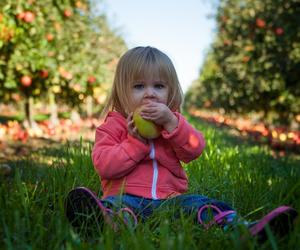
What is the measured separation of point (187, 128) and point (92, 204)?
68cm

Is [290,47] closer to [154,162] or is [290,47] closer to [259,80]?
[259,80]

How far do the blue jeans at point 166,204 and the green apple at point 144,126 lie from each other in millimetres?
309

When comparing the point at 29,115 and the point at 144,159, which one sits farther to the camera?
the point at 29,115

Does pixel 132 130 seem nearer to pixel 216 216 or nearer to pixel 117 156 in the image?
pixel 117 156

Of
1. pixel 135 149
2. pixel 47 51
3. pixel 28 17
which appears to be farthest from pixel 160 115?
pixel 47 51

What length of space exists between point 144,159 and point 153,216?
41 centimetres

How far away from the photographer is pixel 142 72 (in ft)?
8.14

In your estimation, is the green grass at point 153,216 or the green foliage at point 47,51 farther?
the green foliage at point 47,51

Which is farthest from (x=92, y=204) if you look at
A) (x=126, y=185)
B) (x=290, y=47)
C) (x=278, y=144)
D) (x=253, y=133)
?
(x=253, y=133)

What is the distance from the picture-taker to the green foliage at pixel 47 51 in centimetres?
715

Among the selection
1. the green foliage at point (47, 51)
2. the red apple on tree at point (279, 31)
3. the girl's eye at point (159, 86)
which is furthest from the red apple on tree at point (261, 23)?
the girl's eye at point (159, 86)

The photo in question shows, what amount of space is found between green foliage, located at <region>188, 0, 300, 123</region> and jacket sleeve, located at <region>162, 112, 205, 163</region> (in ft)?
20.4

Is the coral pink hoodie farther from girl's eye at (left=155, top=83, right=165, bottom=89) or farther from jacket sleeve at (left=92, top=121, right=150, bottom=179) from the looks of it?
girl's eye at (left=155, top=83, right=165, bottom=89)

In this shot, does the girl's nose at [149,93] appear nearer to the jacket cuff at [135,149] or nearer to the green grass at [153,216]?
the jacket cuff at [135,149]
